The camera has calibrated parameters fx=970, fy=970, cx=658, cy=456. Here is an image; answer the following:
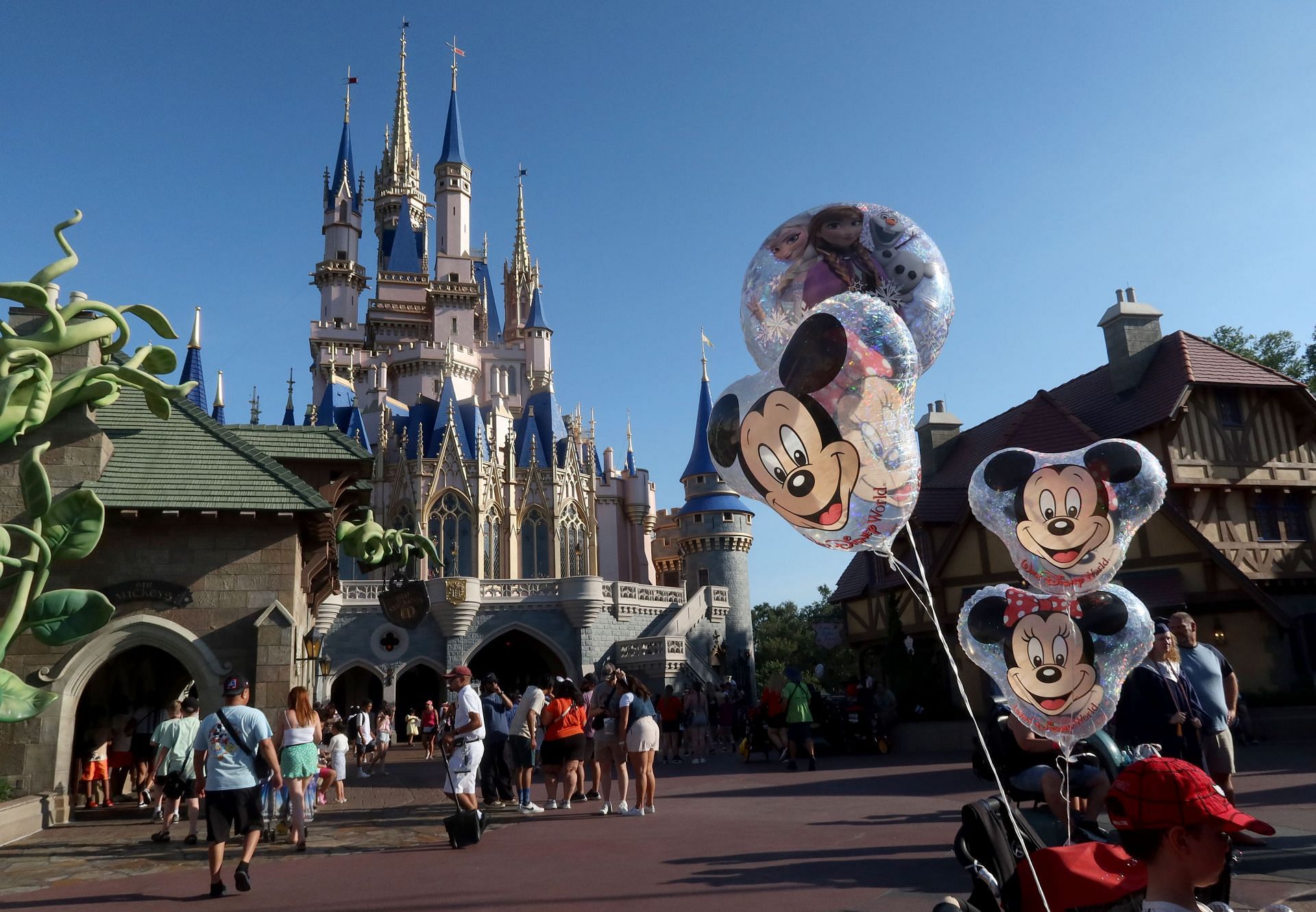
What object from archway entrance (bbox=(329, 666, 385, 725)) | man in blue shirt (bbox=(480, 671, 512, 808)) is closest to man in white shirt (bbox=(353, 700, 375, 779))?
man in blue shirt (bbox=(480, 671, 512, 808))

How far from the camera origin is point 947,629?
18984 millimetres

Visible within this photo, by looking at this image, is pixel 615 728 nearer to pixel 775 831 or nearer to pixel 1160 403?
pixel 775 831

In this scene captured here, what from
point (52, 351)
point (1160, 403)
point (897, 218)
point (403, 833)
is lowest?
point (403, 833)

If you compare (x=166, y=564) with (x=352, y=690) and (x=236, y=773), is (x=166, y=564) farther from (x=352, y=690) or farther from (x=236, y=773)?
(x=352, y=690)

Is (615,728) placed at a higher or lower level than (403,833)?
higher

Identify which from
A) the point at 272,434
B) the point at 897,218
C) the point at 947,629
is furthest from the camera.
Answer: the point at 947,629

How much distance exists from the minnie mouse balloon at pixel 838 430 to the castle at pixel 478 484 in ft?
86.6

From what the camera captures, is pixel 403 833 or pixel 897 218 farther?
pixel 403 833

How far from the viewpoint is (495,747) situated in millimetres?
11164

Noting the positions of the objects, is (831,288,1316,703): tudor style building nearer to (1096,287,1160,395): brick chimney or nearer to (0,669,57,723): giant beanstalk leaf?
(1096,287,1160,395): brick chimney

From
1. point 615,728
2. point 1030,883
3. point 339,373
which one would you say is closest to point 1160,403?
point 615,728

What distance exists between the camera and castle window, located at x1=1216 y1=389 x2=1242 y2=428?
18500 millimetres

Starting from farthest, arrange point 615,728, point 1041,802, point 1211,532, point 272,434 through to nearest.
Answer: point 1211,532, point 272,434, point 615,728, point 1041,802

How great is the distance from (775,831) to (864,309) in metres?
5.07
